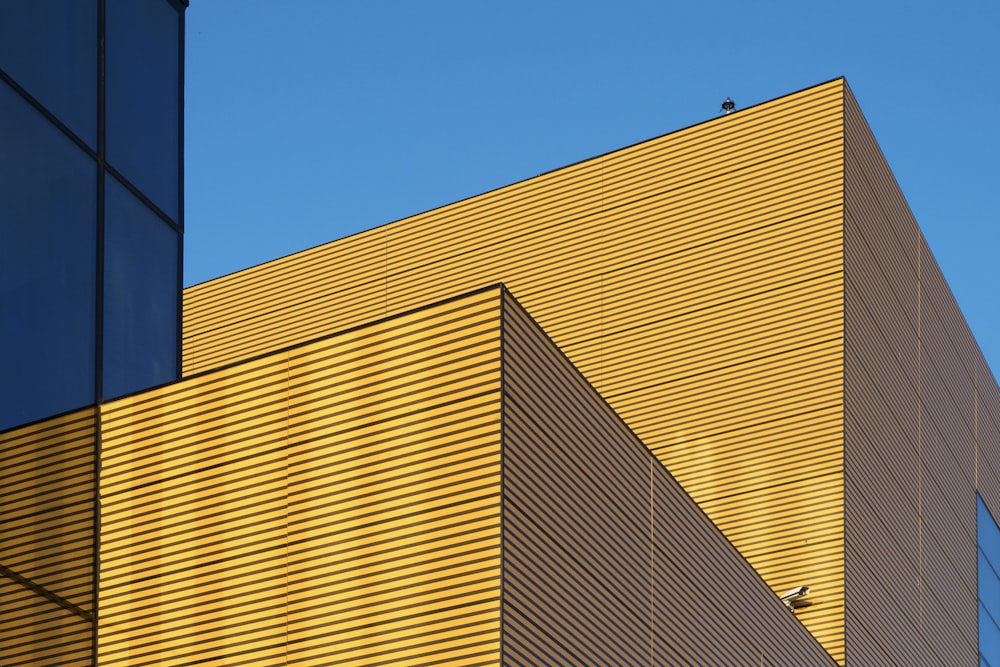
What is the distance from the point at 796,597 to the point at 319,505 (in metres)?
12.0

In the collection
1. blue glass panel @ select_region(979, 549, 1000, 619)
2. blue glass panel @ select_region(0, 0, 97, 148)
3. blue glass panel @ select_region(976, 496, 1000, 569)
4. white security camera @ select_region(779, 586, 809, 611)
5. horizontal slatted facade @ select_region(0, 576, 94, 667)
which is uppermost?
blue glass panel @ select_region(976, 496, 1000, 569)

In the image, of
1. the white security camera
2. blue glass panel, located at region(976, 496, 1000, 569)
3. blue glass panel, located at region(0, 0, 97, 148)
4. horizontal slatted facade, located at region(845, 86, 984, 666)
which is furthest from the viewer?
blue glass panel, located at region(976, 496, 1000, 569)

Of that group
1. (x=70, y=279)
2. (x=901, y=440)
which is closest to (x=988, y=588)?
(x=901, y=440)

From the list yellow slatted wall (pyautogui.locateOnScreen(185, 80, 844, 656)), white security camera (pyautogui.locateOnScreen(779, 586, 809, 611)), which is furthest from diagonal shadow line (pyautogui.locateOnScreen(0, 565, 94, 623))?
yellow slatted wall (pyautogui.locateOnScreen(185, 80, 844, 656))

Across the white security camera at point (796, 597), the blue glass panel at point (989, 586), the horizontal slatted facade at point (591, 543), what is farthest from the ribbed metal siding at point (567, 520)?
the blue glass panel at point (989, 586)

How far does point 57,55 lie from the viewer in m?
16.6

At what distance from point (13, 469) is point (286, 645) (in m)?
3.20

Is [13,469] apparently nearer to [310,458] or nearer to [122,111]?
[310,458]

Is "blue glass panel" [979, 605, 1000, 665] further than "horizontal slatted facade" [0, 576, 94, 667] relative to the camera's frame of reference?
Yes

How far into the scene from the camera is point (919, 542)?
95.8 feet

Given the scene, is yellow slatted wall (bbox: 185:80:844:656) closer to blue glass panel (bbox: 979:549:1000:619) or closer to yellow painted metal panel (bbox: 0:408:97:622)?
blue glass panel (bbox: 979:549:1000:619)

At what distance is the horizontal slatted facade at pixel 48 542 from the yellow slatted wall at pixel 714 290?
12.8m

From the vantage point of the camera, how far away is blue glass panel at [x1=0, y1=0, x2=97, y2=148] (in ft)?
52.4

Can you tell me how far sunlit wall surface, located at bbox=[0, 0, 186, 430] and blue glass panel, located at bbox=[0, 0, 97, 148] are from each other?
17mm
